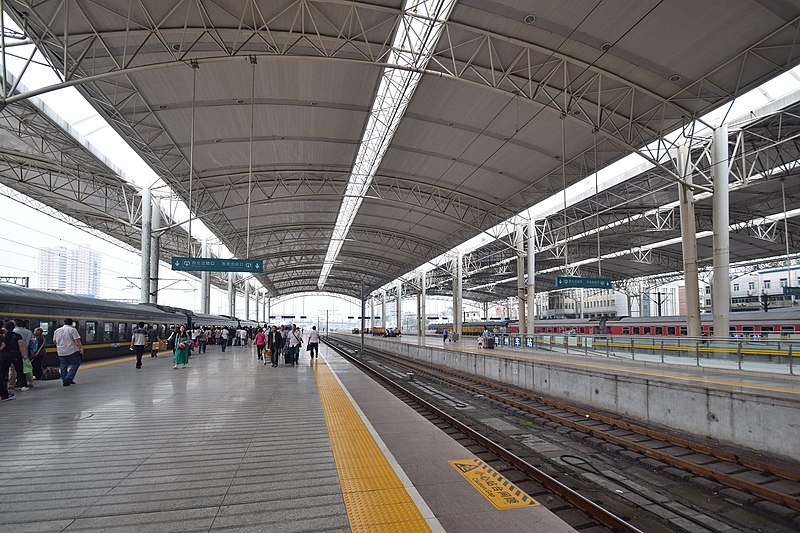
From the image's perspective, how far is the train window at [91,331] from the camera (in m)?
18.8

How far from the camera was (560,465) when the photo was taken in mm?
7539

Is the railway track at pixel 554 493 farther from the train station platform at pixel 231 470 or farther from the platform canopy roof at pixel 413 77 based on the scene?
the platform canopy roof at pixel 413 77

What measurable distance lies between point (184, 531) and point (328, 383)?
33.1 feet

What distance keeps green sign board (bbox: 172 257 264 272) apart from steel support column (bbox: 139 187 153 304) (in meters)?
8.32

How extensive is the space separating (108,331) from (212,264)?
5.32 m

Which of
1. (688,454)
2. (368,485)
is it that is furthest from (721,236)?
(368,485)

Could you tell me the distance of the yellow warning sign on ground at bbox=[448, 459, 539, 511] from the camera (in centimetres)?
503

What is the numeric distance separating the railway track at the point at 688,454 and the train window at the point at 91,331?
1699cm

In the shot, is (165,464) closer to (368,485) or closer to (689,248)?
(368,485)

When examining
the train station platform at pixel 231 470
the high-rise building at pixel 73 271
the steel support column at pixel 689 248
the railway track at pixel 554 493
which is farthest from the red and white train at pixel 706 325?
the high-rise building at pixel 73 271

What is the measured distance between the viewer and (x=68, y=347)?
11.2m

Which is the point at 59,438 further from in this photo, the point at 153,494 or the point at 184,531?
the point at 184,531

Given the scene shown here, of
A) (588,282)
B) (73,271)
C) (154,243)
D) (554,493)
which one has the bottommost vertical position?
(554,493)

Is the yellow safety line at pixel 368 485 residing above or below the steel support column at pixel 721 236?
below
